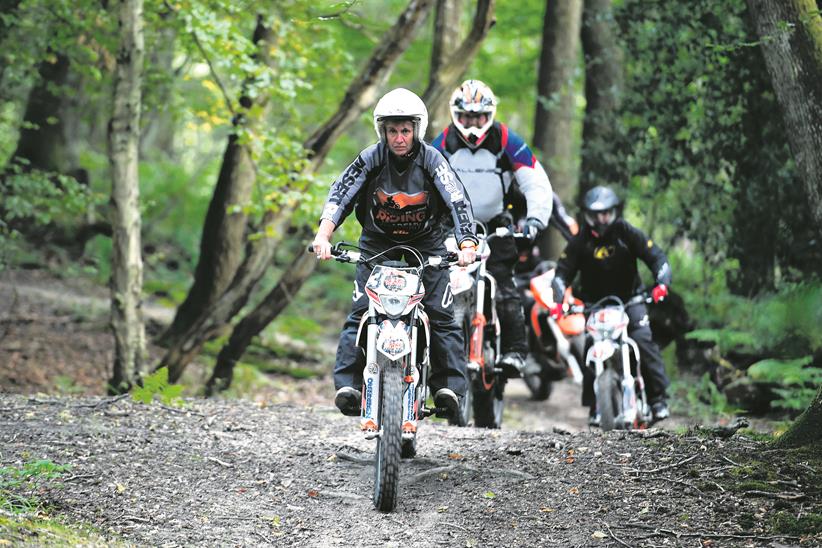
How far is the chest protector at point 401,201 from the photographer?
21.3 ft

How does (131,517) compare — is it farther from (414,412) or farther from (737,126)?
(737,126)

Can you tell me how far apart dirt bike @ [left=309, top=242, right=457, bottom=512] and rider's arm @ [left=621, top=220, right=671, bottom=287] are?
3461mm

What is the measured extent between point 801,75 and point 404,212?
2.85 metres

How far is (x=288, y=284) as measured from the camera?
1325cm

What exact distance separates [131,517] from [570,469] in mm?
2821

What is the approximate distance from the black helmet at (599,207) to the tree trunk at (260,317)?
472cm

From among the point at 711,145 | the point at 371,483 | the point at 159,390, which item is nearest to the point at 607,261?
the point at 371,483

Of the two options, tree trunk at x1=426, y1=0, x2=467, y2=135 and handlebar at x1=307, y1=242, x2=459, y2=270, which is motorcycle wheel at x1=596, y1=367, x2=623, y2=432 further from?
tree trunk at x1=426, y1=0, x2=467, y2=135

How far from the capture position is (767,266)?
12.8 m

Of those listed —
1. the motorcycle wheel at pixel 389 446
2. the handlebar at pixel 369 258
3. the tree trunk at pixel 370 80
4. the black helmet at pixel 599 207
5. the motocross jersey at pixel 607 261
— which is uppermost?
the tree trunk at pixel 370 80

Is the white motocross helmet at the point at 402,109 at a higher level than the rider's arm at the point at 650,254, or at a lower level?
higher

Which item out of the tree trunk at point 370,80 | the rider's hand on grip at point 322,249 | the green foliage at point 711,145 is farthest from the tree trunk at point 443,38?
the rider's hand on grip at point 322,249

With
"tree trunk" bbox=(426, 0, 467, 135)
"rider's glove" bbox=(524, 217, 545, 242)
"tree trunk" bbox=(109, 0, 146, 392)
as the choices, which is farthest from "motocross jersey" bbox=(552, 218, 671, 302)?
"tree trunk" bbox=(426, 0, 467, 135)

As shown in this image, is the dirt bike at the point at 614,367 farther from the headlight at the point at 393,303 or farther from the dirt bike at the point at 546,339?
the headlight at the point at 393,303
